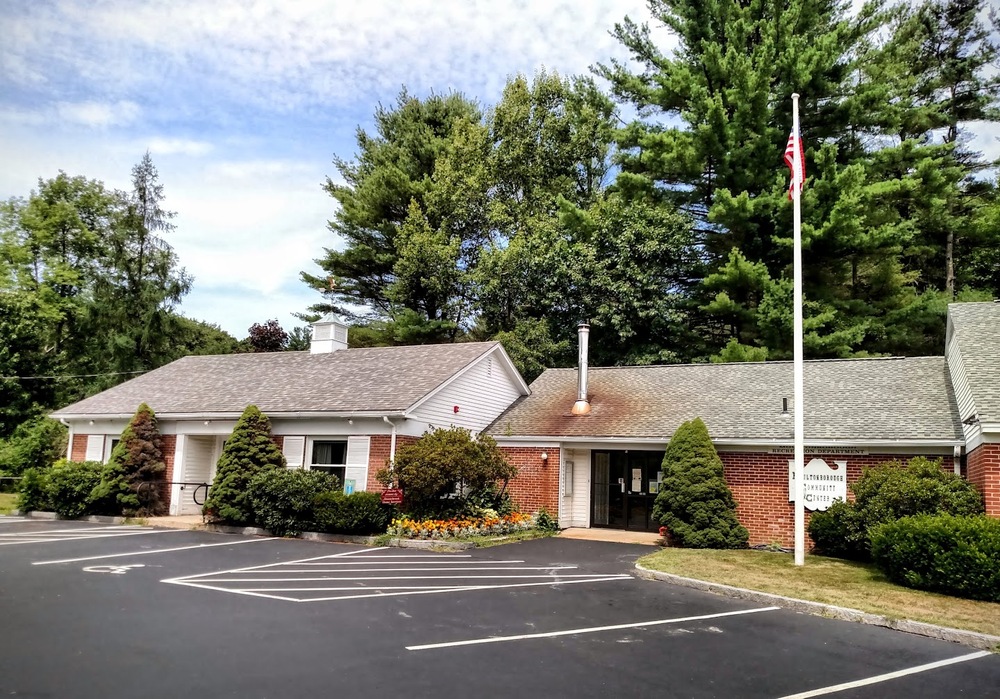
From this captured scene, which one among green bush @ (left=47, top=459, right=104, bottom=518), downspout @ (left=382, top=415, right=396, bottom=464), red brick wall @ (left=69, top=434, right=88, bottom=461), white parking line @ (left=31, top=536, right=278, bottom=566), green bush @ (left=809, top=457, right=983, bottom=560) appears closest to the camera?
white parking line @ (left=31, top=536, right=278, bottom=566)

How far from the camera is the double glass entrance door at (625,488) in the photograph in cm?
1980

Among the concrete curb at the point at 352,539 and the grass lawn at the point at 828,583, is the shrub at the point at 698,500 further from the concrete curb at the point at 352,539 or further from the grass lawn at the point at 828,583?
the concrete curb at the point at 352,539

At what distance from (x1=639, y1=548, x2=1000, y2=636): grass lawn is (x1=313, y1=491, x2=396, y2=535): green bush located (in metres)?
6.50

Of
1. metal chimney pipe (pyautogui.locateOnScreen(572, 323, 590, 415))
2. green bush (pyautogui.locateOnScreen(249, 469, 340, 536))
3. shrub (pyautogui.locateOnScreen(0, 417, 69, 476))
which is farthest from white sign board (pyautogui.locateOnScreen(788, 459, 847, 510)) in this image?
shrub (pyautogui.locateOnScreen(0, 417, 69, 476))

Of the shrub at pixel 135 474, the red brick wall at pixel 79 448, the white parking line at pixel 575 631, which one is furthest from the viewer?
the red brick wall at pixel 79 448

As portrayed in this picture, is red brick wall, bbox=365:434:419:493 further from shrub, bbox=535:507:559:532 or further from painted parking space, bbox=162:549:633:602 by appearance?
painted parking space, bbox=162:549:633:602

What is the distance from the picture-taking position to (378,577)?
38.4 ft

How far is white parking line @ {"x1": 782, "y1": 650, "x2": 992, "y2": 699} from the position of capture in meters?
6.16

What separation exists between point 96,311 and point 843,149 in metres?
38.4

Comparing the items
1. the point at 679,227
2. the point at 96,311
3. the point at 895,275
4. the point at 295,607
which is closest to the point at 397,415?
the point at 295,607

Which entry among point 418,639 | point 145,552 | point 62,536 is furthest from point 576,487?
point 418,639

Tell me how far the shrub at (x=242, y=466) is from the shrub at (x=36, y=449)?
1622 cm

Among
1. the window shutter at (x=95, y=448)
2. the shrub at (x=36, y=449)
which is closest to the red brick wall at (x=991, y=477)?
the window shutter at (x=95, y=448)

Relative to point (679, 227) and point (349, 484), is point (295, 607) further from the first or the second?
point (679, 227)
